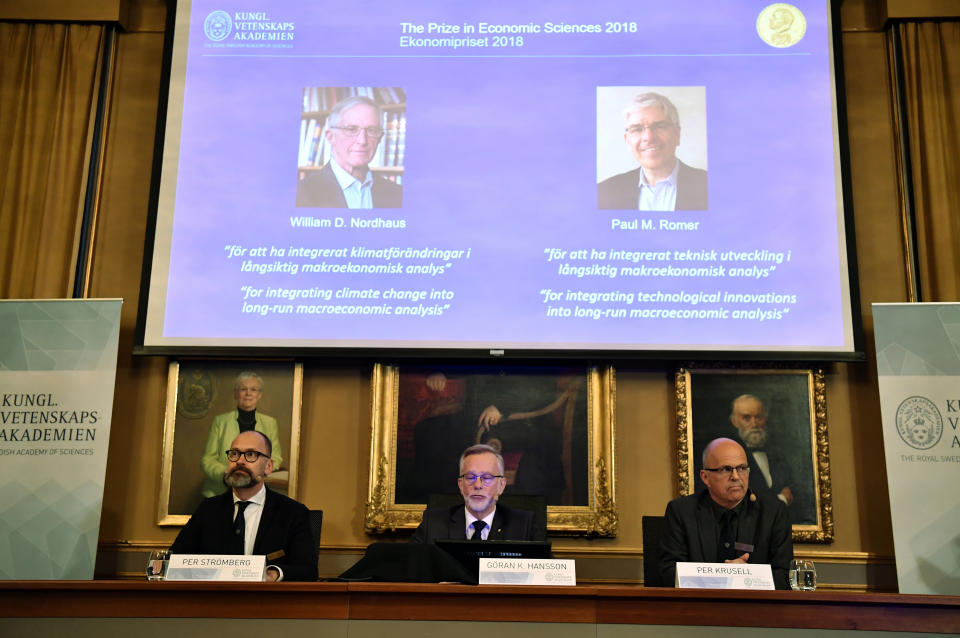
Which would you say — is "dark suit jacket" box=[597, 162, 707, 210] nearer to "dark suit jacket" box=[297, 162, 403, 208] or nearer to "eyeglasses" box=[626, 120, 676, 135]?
"eyeglasses" box=[626, 120, 676, 135]

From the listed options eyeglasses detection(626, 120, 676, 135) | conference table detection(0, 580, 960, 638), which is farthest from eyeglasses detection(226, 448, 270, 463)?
eyeglasses detection(626, 120, 676, 135)

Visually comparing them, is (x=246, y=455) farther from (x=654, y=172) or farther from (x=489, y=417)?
(x=654, y=172)

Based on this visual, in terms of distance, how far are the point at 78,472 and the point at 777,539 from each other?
10.4 ft

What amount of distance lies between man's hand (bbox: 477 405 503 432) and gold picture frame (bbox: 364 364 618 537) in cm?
3

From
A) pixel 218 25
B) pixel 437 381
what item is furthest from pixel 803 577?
pixel 218 25

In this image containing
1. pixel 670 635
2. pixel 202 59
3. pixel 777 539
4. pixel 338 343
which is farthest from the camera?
pixel 202 59

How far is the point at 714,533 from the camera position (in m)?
3.94

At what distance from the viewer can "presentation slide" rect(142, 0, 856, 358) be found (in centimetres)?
484

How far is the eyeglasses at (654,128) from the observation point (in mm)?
5027

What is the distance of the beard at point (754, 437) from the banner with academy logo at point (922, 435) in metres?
0.63

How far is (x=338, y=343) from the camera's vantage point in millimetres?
4848

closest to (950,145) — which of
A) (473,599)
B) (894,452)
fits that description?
(894,452)

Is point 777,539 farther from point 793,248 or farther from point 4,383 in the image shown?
point 4,383

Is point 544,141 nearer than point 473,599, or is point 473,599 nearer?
point 473,599
